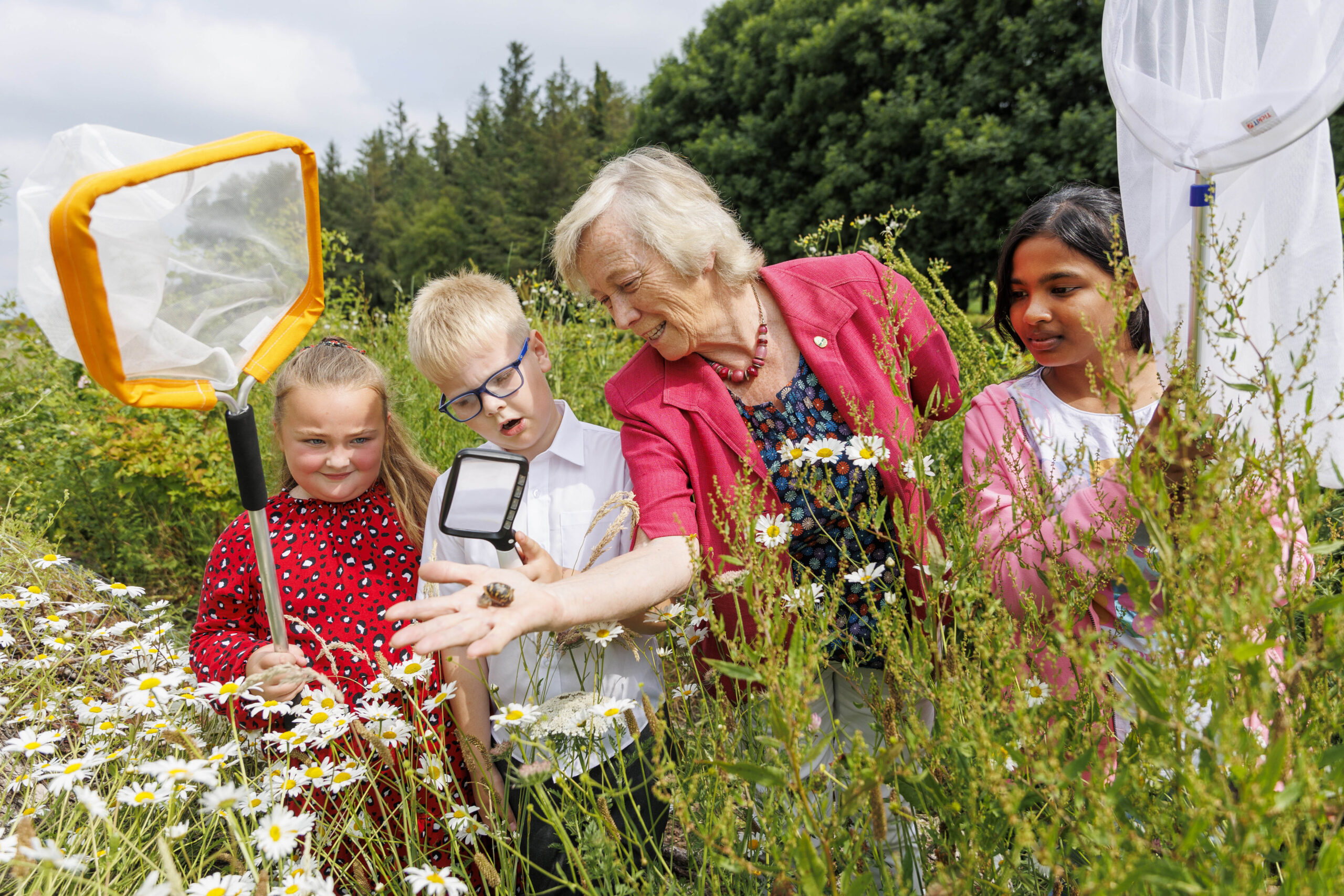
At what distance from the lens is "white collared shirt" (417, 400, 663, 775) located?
1867 mm

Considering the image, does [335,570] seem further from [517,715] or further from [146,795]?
[517,715]

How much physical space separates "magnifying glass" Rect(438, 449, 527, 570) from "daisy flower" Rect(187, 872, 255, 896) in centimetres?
63

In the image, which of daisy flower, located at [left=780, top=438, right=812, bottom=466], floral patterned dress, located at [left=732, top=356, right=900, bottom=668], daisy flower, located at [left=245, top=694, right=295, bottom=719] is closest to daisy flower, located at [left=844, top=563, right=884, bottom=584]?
daisy flower, located at [left=780, top=438, right=812, bottom=466]

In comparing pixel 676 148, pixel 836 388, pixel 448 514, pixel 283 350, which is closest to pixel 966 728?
pixel 448 514

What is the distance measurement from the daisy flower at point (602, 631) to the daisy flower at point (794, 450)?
490mm

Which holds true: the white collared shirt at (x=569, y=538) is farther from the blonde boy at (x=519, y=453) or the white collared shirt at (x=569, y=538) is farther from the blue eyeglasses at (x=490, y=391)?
the blue eyeglasses at (x=490, y=391)

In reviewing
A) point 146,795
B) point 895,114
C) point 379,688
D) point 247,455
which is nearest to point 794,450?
point 379,688

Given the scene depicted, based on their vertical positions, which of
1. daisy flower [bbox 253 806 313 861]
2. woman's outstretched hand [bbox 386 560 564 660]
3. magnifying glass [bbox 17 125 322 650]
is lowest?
daisy flower [bbox 253 806 313 861]

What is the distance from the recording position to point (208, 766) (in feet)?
4.34

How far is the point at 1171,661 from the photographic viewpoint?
770mm

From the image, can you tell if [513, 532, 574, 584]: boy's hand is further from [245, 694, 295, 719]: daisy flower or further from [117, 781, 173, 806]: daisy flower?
[117, 781, 173, 806]: daisy flower

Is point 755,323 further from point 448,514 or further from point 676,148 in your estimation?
point 676,148

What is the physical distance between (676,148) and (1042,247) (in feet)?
60.1

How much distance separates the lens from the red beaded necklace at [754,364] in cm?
214
